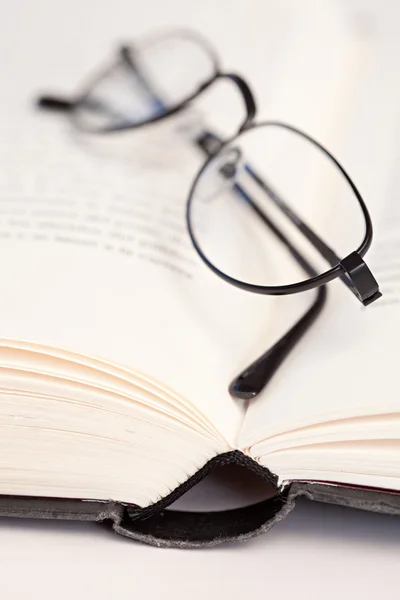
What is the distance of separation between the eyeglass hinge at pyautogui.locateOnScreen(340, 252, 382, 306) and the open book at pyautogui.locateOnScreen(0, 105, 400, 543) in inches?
0.9

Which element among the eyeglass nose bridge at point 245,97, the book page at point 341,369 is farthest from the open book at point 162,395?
the eyeglass nose bridge at point 245,97

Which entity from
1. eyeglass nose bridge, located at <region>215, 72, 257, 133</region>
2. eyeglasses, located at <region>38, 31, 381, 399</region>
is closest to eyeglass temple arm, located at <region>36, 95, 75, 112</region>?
eyeglasses, located at <region>38, 31, 381, 399</region>

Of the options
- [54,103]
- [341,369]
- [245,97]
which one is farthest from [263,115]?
[341,369]

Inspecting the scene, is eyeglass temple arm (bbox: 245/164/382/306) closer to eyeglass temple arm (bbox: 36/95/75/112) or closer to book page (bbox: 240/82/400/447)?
book page (bbox: 240/82/400/447)

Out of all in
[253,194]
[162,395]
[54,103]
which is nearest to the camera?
[162,395]

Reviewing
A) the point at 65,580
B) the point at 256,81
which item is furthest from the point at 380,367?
the point at 256,81

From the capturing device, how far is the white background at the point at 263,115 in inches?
16.6

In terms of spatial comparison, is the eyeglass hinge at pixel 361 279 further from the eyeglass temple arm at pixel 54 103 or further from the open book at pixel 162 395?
the eyeglass temple arm at pixel 54 103

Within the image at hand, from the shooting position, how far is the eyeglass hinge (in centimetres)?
45

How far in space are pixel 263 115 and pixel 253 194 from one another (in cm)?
11

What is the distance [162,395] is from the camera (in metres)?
0.43

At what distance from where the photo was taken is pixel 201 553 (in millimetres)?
441

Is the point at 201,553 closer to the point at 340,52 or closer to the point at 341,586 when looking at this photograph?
the point at 341,586

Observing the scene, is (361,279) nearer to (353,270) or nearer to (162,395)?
(353,270)
